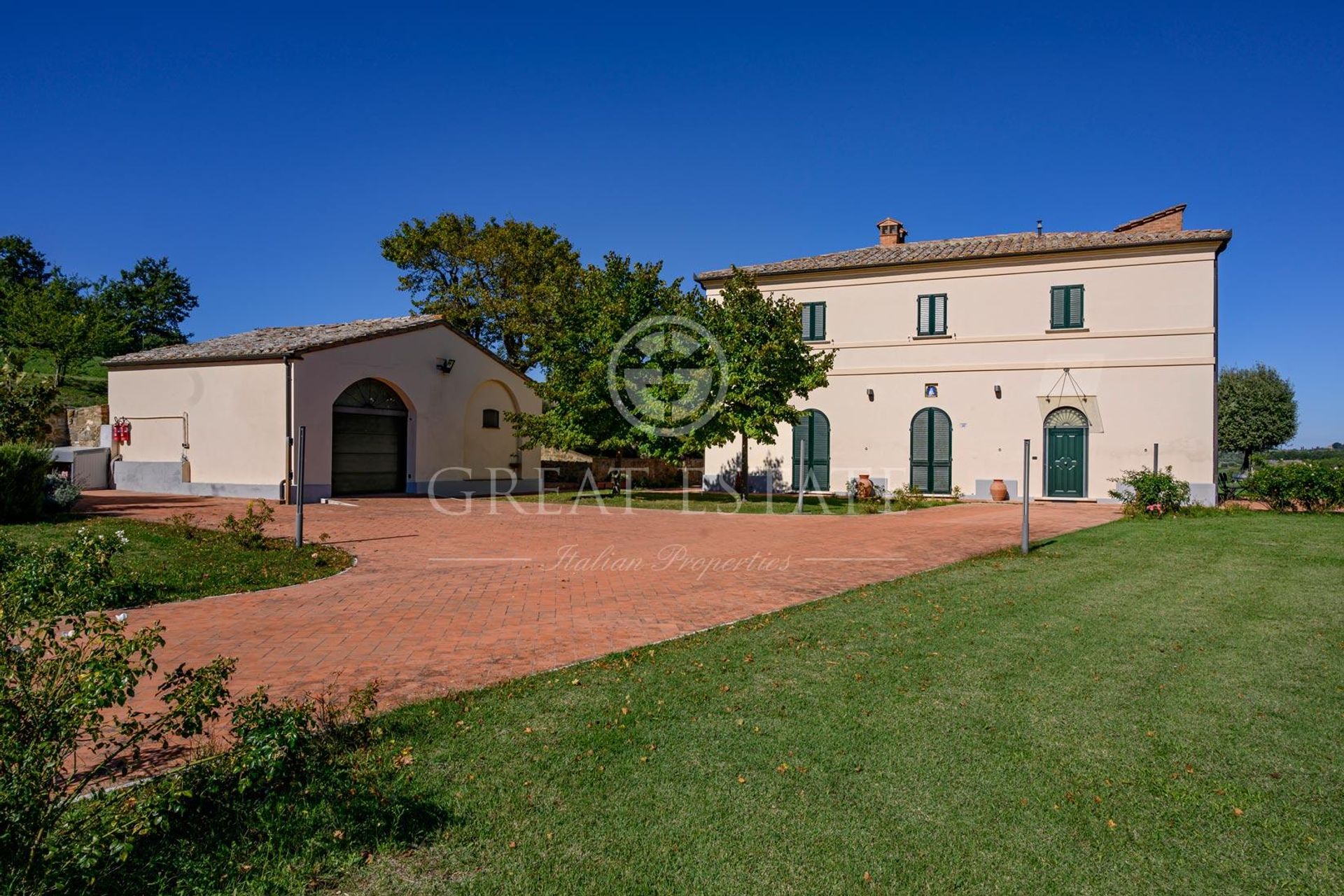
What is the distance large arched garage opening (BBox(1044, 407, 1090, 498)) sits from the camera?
73.9 ft

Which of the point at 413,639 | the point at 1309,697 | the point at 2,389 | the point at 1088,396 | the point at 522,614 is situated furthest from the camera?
the point at 1088,396

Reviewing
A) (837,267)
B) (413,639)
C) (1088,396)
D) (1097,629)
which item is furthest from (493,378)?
(1097,629)

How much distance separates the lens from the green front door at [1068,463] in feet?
73.9

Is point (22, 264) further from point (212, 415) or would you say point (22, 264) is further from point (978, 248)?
point (978, 248)

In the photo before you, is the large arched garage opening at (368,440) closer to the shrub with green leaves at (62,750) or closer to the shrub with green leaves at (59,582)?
the shrub with green leaves at (59,582)

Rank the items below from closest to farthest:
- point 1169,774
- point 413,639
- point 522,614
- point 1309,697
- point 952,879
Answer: point 952,879, point 1169,774, point 1309,697, point 413,639, point 522,614

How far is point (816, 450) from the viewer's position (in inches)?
996

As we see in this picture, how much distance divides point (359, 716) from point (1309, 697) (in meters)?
5.69

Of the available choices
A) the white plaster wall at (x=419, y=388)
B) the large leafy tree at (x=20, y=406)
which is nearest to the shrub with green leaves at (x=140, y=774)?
the white plaster wall at (x=419, y=388)

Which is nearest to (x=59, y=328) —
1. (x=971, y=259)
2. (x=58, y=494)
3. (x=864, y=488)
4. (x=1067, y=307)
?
(x=58, y=494)

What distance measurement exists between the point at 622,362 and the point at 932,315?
10.5m

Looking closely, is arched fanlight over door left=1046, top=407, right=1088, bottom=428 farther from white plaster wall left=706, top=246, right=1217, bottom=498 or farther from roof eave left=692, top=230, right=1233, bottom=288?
roof eave left=692, top=230, right=1233, bottom=288

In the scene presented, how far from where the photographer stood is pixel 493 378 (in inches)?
1001

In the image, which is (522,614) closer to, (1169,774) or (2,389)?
(1169,774)
